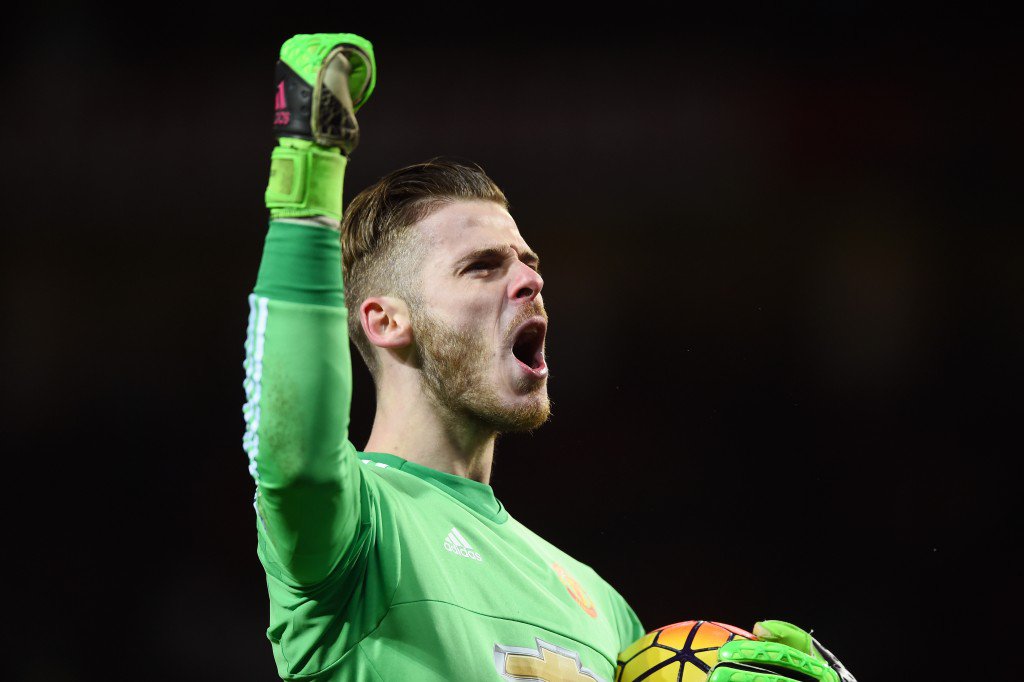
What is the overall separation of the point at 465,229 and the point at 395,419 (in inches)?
16.5

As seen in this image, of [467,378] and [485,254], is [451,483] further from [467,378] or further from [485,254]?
[485,254]

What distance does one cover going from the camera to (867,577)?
4.14 metres

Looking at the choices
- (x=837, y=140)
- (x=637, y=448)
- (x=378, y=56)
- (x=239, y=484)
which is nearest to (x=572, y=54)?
(x=378, y=56)

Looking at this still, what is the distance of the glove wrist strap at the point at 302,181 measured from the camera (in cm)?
141

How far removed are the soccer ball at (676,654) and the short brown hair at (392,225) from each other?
80 centimetres

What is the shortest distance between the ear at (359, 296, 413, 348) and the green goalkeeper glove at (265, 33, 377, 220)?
73cm

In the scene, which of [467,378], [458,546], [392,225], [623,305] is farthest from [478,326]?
[623,305]

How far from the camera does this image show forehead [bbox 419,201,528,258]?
86.2 inches

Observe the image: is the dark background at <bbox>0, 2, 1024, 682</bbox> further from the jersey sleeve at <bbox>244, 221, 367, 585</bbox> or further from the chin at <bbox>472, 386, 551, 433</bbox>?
the jersey sleeve at <bbox>244, 221, 367, 585</bbox>

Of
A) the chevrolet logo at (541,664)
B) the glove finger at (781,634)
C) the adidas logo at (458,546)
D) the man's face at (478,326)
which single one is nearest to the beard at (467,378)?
the man's face at (478,326)

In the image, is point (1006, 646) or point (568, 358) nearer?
point (1006, 646)

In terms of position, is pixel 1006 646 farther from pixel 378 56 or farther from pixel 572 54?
pixel 378 56

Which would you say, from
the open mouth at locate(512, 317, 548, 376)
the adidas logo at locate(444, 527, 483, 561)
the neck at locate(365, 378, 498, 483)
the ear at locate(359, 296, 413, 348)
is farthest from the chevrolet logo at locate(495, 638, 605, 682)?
the ear at locate(359, 296, 413, 348)

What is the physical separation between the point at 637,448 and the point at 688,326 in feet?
1.86
